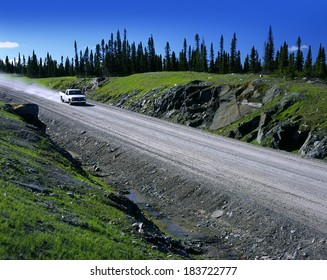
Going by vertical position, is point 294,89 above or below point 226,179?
above

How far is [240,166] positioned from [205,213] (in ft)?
16.6

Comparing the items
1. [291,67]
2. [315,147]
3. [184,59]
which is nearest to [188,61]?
[184,59]

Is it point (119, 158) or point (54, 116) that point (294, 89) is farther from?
point (54, 116)

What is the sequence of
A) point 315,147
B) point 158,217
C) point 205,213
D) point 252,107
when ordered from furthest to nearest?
point 252,107
point 315,147
point 158,217
point 205,213

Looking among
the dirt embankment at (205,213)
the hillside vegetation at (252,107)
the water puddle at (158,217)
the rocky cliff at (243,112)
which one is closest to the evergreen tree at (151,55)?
the hillside vegetation at (252,107)

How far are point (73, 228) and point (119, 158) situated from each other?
15.6 meters

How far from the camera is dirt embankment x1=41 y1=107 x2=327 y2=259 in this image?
12.7 meters

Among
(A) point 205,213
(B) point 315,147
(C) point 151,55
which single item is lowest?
(A) point 205,213

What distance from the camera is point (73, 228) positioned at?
934cm

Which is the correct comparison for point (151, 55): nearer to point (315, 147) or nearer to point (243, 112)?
Result: point (243, 112)

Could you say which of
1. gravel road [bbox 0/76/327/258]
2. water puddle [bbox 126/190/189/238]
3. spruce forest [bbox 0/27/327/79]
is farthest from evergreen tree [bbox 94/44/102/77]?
water puddle [bbox 126/190/189/238]

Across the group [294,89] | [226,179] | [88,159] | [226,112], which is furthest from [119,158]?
[294,89]

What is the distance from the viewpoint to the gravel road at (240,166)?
1495 centimetres

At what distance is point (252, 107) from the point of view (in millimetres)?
33375
